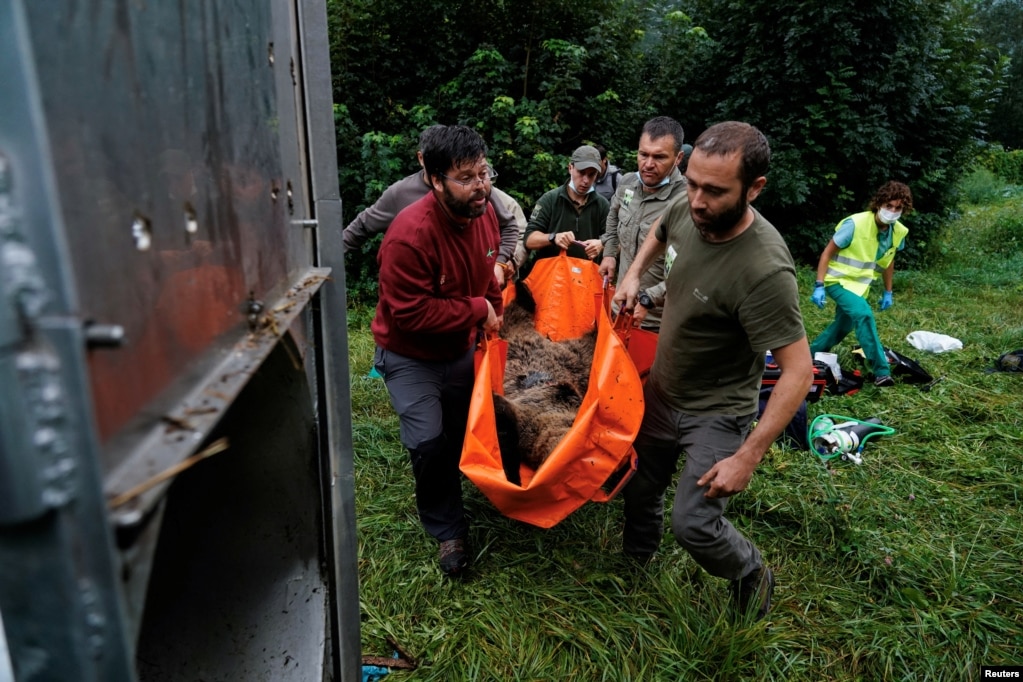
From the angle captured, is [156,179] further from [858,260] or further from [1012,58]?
[1012,58]

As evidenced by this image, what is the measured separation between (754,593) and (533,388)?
4.85 feet

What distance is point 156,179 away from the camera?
71cm

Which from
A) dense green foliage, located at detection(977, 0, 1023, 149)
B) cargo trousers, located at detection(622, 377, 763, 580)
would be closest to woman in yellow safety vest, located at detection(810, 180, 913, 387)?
cargo trousers, located at detection(622, 377, 763, 580)

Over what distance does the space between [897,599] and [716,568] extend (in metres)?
0.98

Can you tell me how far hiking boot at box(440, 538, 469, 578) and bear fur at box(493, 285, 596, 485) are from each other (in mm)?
384

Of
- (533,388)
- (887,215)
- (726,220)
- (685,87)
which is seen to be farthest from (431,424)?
(685,87)

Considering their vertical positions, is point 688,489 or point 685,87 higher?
point 685,87

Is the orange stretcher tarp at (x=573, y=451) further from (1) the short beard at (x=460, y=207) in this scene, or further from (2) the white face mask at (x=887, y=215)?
(2) the white face mask at (x=887, y=215)

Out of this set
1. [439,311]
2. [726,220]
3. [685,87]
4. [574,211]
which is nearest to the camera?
[726,220]

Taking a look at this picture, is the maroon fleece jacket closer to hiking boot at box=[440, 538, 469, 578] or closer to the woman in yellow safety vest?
hiking boot at box=[440, 538, 469, 578]

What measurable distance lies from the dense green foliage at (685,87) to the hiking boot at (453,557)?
5105 mm

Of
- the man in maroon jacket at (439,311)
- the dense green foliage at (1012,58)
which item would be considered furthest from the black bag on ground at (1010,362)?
the dense green foliage at (1012,58)

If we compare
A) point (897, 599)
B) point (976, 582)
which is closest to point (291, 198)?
point (897, 599)

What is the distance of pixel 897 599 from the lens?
115 inches
